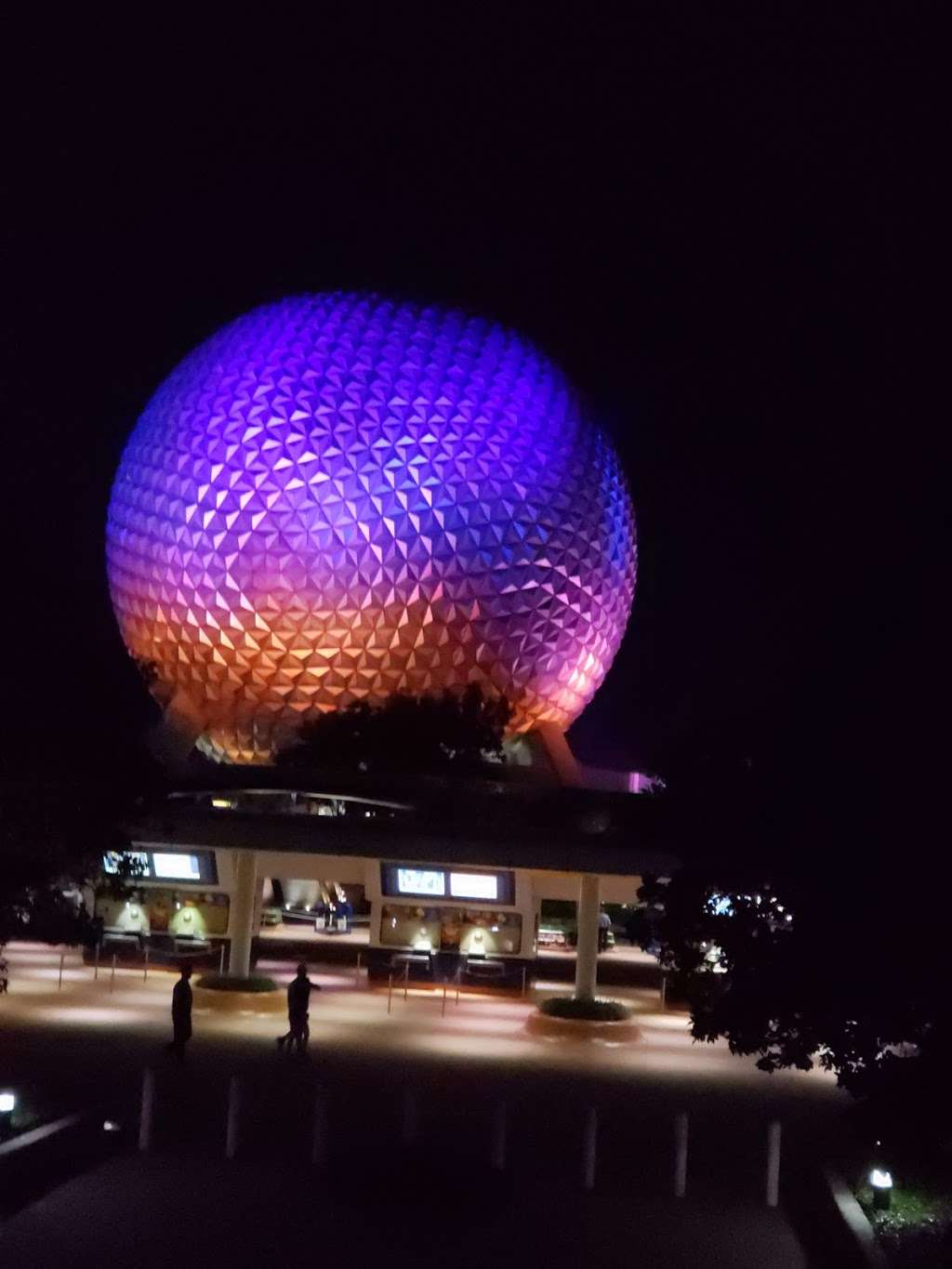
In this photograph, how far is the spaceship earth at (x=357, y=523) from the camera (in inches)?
1521

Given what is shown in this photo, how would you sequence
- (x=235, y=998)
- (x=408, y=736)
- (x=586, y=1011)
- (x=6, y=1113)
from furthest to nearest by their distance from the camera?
(x=408, y=736), (x=235, y=998), (x=586, y=1011), (x=6, y=1113)

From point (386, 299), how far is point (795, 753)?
34.1m

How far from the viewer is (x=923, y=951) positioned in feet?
30.8

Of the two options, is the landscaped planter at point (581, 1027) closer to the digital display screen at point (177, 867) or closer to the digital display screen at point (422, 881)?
the digital display screen at point (422, 881)

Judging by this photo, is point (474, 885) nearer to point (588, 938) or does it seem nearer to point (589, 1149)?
point (588, 938)

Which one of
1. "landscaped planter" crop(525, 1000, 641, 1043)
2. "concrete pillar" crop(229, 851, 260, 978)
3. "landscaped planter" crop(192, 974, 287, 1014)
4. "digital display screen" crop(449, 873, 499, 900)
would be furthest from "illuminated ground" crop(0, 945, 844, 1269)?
"digital display screen" crop(449, 873, 499, 900)

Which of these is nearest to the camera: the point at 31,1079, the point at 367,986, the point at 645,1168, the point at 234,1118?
the point at 645,1168

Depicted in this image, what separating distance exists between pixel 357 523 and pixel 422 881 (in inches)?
498

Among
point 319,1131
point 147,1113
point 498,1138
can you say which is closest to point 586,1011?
point 498,1138

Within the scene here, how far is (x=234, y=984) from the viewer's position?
24.4 metres

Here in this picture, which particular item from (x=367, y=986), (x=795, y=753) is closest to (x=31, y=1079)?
(x=795, y=753)

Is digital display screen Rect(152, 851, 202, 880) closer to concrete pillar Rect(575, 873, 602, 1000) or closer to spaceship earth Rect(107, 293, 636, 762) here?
concrete pillar Rect(575, 873, 602, 1000)

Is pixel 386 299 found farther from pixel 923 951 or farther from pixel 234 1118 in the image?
pixel 923 951

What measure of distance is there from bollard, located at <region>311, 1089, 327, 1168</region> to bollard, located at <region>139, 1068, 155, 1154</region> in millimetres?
1515
